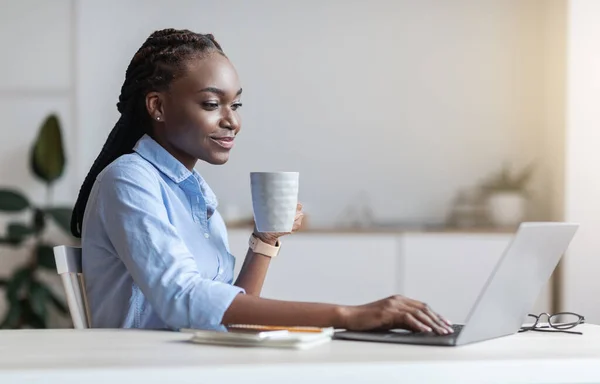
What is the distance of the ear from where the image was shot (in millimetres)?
1866

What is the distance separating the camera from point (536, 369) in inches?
44.5

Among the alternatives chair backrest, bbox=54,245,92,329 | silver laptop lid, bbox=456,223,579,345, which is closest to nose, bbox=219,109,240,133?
chair backrest, bbox=54,245,92,329

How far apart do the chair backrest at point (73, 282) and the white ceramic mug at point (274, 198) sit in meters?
0.43

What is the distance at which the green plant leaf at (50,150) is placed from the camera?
4.72 meters

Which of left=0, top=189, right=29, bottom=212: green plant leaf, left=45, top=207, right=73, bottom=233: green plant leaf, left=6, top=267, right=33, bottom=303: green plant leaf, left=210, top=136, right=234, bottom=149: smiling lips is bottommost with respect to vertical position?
left=6, top=267, right=33, bottom=303: green plant leaf

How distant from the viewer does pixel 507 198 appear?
16.1 feet

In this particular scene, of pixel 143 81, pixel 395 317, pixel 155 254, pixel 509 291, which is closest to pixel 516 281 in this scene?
pixel 509 291

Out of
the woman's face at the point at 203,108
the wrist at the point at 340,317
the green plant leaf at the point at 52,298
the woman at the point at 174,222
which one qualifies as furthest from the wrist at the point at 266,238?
the green plant leaf at the point at 52,298

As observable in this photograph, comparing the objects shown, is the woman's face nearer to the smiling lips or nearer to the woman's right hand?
the smiling lips

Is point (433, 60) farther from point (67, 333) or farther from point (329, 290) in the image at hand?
point (67, 333)

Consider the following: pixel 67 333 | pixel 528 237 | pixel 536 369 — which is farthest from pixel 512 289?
pixel 67 333

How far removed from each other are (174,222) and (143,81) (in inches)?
12.5

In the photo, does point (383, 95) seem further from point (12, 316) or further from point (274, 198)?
point (274, 198)

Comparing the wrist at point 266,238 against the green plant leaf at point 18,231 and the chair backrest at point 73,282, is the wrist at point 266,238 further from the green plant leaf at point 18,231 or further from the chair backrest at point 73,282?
the green plant leaf at point 18,231
